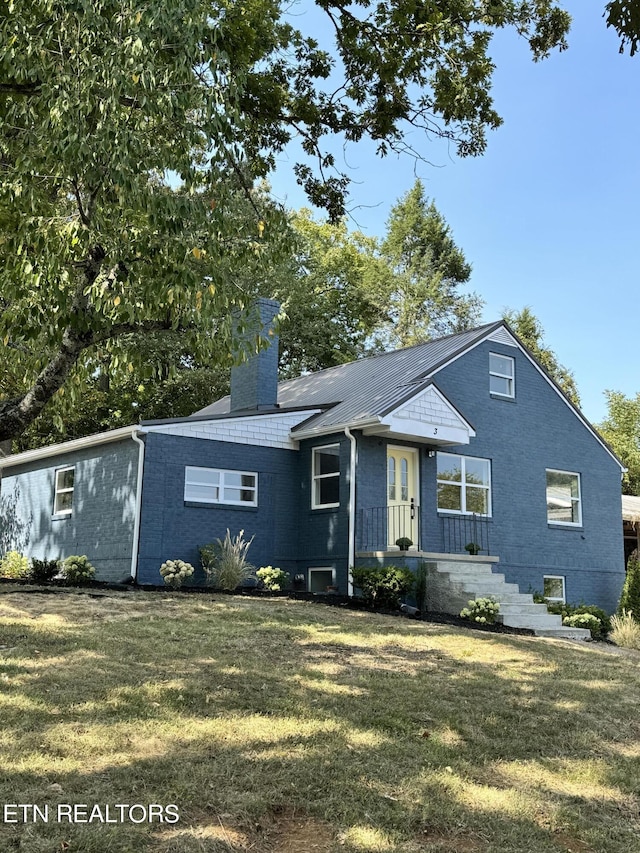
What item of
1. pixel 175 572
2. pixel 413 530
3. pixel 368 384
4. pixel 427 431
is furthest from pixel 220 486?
pixel 368 384

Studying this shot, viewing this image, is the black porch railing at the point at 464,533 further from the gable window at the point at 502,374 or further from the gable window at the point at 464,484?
the gable window at the point at 502,374

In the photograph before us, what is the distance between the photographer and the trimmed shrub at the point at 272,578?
15422 millimetres

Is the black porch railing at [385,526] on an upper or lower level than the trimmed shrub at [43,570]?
upper

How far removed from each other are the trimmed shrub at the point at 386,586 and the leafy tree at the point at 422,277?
26.2 m

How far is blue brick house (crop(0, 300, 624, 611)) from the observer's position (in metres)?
15.5

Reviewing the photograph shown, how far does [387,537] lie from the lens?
52.4ft

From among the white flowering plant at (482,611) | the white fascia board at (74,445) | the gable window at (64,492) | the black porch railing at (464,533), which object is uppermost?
the white fascia board at (74,445)

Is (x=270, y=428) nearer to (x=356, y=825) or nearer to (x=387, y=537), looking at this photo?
(x=387, y=537)

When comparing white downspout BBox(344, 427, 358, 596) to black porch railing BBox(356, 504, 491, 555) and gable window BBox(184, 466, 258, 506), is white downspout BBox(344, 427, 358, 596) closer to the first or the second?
black porch railing BBox(356, 504, 491, 555)

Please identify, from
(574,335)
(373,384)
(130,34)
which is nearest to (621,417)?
(574,335)

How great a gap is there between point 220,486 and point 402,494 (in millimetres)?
3759

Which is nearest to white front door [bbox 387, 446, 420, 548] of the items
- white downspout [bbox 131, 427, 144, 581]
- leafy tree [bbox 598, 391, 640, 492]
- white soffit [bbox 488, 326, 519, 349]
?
white soffit [bbox 488, 326, 519, 349]

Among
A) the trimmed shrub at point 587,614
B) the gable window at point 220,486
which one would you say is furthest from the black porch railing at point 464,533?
the gable window at point 220,486

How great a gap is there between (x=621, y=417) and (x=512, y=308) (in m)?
7.93
